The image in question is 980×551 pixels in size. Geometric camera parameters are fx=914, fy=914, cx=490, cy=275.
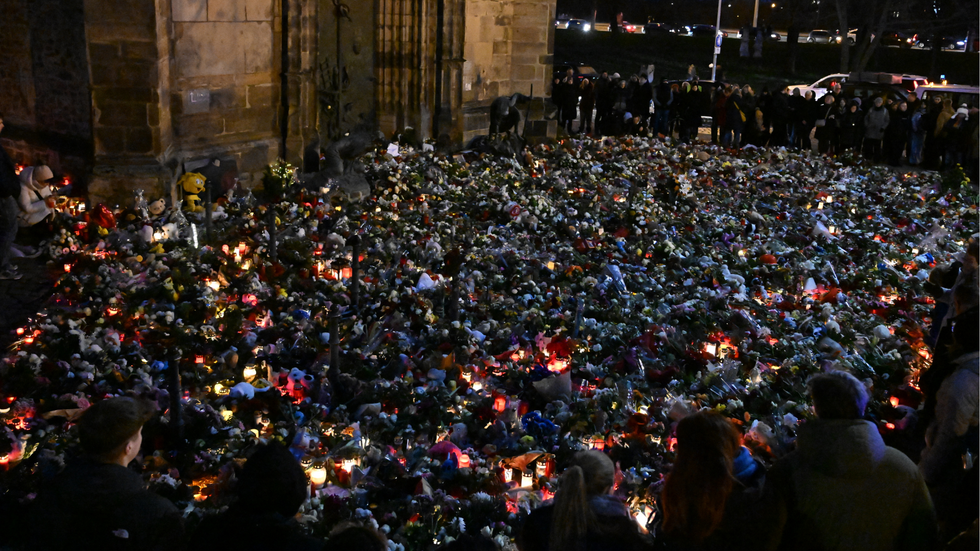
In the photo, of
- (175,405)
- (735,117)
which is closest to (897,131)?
(735,117)

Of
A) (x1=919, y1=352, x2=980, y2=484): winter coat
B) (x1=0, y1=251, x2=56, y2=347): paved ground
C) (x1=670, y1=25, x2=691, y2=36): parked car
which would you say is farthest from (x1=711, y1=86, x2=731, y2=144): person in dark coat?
(x1=670, y1=25, x2=691, y2=36): parked car

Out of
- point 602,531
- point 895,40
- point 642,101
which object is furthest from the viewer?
point 895,40

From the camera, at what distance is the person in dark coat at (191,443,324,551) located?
2.85m

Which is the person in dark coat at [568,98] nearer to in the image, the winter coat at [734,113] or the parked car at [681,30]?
the winter coat at [734,113]

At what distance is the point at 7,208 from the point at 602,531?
683 cm

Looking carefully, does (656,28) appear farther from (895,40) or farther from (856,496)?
(856,496)

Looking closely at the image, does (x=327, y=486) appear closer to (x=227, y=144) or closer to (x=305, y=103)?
(x=227, y=144)

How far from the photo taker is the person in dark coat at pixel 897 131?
53.2ft

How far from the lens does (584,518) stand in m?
2.92

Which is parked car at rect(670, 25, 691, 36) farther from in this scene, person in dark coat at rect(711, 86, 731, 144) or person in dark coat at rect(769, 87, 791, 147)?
person in dark coat at rect(769, 87, 791, 147)

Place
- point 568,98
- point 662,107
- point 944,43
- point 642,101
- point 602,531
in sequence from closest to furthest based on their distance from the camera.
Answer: point 602,531
point 662,107
point 642,101
point 568,98
point 944,43

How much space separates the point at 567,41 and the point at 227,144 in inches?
1256

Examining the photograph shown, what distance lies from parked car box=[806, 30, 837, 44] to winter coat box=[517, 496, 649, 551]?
44844 millimetres

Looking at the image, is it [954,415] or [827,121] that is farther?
[827,121]
